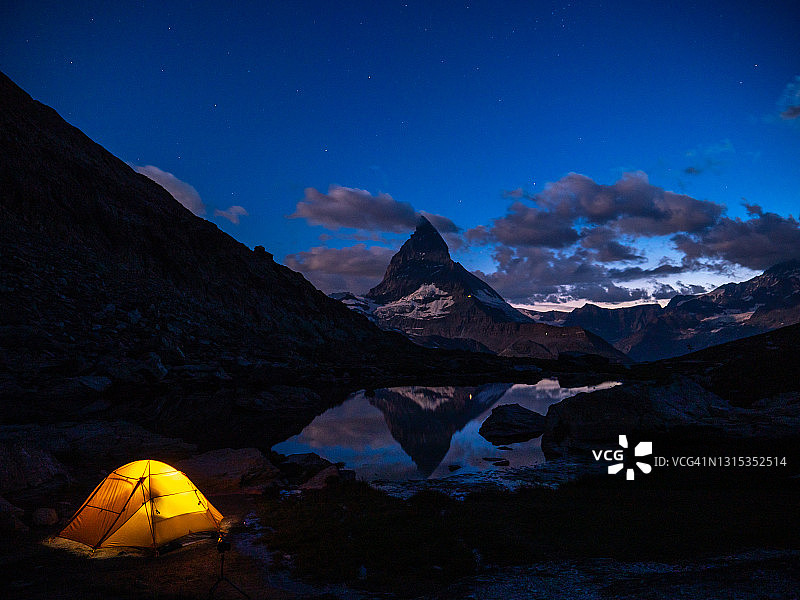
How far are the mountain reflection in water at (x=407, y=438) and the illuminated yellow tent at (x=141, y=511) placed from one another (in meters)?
10.8

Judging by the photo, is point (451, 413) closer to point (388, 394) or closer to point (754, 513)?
point (388, 394)

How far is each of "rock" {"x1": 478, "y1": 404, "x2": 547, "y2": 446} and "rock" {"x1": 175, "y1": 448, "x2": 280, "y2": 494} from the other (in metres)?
16.9

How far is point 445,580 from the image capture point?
980cm

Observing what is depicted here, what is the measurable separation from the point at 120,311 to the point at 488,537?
5361cm

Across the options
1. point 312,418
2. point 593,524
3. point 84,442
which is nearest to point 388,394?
point 312,418

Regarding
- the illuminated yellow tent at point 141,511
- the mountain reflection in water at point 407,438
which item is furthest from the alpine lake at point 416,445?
the illuminated yellow tent at point 141,511

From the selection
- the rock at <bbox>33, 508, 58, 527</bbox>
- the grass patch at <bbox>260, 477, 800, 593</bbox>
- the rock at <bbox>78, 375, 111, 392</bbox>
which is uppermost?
the rock at <bbox>78, 375, 111, 392</bbox>

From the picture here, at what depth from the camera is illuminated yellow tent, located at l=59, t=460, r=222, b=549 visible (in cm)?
1190

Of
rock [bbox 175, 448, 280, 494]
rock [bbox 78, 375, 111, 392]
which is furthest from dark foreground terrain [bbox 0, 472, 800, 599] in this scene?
rock [bbox 78, 375, 111, 392]

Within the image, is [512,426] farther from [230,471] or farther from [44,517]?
[44,517]

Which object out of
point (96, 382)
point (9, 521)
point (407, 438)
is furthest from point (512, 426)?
point (96, 382)

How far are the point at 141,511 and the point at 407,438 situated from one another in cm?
2307

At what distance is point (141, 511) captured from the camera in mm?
12164

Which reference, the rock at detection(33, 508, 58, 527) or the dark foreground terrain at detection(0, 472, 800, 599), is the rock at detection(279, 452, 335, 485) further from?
the rock at detection(33, 508, 58, 527)
